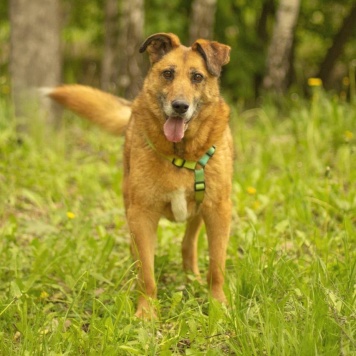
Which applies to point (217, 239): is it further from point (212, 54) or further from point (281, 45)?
point (281, 45)

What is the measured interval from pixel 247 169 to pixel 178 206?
261 cm

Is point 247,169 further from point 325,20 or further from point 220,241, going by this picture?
point 325,20

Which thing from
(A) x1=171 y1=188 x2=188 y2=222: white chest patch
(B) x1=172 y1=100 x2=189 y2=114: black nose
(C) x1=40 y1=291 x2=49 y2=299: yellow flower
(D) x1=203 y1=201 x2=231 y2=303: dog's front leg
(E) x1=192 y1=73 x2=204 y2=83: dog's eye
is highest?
(E) x1=192 y1=73 x2=204 y2=83: dog's eye

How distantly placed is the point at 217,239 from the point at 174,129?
788mm

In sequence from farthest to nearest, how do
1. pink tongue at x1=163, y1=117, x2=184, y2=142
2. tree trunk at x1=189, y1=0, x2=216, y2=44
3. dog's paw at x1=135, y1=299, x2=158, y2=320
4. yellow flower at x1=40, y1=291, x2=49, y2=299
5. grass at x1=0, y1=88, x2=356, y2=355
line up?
tree trunk at x1=189, y1=0, x2=216, y2=44 → yellow flower at x1=40, y1=291, x2=49, y2=299 → pink tongue at x1=163, y1=117, x2=184, y2=142 → dog's paw at x1=135, y1=299, x2=158, y2=320 → grass at x1=0, y1=88, x2=356, y2=355

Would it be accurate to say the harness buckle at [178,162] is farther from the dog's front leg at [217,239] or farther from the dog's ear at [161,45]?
the dog's ear at [161,45]

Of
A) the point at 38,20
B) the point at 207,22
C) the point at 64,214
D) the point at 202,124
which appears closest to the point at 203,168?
the point at 202,124

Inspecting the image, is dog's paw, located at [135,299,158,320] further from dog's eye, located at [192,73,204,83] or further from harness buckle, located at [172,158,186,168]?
dog's eye, located at [192,73,204,83]

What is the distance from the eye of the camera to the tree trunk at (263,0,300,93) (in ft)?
29.5

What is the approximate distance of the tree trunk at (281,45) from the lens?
8.99m

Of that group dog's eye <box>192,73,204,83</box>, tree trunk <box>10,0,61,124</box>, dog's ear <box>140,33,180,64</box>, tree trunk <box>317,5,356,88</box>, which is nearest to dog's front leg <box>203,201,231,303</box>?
dog's eye <box>192,73,204,83</box>

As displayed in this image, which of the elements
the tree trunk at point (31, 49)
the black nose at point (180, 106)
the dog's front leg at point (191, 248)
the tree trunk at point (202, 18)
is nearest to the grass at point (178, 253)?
the dog's front leg at point (191, 248)

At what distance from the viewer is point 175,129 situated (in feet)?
11.6

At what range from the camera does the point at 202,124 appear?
12.1 ft
